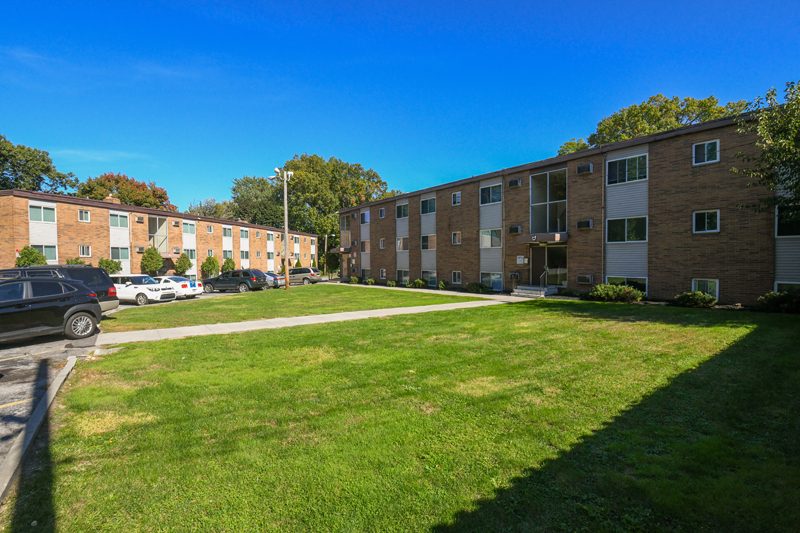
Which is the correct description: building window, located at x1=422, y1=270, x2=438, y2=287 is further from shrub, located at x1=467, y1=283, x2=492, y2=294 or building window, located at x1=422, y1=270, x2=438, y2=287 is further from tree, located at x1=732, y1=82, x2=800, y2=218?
tree, located at x1=732, y1=82, x2=800, y2=218

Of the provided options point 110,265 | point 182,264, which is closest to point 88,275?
point 110,265

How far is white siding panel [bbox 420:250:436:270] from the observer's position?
28859 millimetres

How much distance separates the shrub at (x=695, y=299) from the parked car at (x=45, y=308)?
19272mm

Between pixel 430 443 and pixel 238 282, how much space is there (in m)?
27.7

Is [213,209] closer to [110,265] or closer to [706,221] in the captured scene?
[110,265]

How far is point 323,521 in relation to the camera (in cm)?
274

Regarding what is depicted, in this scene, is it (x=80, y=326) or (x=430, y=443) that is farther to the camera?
(x=80, y=326)

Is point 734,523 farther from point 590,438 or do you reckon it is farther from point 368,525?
point 368,525

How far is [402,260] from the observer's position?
1261 inches

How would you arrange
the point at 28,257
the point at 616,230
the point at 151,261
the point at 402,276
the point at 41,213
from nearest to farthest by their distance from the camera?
the point at 616,230, the point at 28,257, the point at 41,213, the point at 402,276, the point at 151,261

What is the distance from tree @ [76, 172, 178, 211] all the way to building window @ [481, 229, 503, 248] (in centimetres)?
4981

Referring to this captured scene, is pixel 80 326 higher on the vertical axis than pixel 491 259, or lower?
lower

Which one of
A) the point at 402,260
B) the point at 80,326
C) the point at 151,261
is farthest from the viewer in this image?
the point at 151,261

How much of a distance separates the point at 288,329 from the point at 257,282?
19990mm
